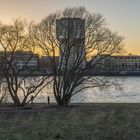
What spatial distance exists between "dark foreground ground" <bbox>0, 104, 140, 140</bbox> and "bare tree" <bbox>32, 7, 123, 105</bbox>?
2585cm

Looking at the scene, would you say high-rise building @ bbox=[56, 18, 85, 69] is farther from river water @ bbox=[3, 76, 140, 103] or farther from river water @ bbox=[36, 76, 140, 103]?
river water @ bbox=[36, 76, 140, 103]

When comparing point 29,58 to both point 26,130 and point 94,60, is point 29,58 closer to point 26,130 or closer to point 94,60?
point 94,60

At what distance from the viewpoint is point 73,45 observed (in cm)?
4800

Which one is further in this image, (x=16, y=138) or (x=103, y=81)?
(x=103, y=81)

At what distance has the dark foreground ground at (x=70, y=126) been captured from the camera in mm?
15094

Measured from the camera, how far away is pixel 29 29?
5025 cm

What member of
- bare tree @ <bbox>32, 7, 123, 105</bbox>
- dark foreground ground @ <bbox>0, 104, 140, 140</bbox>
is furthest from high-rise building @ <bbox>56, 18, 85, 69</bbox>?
dark foreground ground @ <bbox>0, 104, 140, 140</bbox>

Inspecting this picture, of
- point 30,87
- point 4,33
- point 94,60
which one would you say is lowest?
point 30,87

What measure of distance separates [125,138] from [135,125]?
290 cm

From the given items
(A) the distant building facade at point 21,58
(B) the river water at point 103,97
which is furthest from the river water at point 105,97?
(A) the distant building facade at point 21,58

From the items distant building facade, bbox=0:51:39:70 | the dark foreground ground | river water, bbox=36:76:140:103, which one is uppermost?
distant building facade, bbox=0:51:39:70

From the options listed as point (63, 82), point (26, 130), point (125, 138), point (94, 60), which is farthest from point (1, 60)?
point (125, 138)

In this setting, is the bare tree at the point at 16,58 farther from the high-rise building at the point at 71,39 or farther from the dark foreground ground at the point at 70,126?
the dark foreground ground at the point at 70,126

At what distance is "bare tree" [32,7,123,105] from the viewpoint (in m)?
47.5
